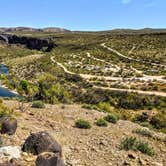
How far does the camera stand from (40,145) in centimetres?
1384

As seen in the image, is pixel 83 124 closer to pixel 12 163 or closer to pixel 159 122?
pixel 12 163

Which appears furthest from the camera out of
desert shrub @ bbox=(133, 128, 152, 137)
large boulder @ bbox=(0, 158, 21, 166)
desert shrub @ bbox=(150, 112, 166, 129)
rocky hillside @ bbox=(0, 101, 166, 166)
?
desert shrub @ bbox=(150, 112, 166, 129)

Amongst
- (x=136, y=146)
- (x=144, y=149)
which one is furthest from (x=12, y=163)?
(x=144, y=149)

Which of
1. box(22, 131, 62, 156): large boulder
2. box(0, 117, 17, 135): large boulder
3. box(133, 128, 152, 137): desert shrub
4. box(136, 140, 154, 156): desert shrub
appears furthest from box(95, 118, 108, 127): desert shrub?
box(22, 131, 62, 156): large boulder

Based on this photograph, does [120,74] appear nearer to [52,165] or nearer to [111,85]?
[111,85]

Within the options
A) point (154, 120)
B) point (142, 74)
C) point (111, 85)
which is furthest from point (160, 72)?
point (154, 120)

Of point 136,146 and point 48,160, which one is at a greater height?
point 48,160

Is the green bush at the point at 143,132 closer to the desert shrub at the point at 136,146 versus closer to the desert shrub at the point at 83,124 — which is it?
the desert shrub at the point at 83,124

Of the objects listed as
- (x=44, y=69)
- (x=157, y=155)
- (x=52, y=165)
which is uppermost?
(x=52, y=165)

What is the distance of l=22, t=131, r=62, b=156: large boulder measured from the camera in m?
13.8

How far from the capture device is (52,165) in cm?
1215

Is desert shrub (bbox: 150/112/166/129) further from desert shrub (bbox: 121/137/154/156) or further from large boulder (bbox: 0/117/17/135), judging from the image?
large boulder (bbox: 0/117/17/135)

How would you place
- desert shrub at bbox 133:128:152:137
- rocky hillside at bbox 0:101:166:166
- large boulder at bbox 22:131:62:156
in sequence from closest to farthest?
large boulder at bbox 22:131:62:156, rocky hillside at bbox 0:101:166:166, desert shrub at bbox 133:128:152:137

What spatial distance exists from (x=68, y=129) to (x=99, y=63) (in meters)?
74.3
